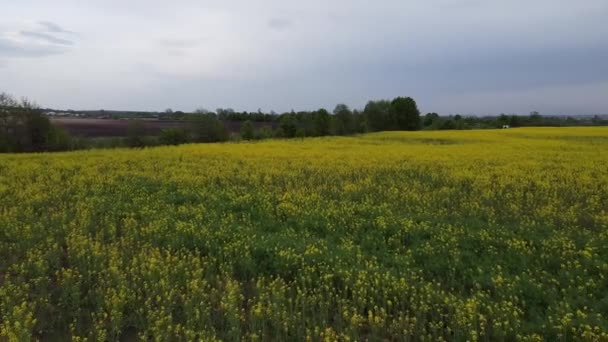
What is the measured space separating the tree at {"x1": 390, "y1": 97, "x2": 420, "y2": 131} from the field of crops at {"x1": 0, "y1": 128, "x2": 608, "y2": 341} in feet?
233

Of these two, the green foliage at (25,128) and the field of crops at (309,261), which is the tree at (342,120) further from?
the field of crops at (309,261)

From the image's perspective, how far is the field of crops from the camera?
555cm

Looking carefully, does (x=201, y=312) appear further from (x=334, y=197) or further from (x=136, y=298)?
(x=334, y=197)

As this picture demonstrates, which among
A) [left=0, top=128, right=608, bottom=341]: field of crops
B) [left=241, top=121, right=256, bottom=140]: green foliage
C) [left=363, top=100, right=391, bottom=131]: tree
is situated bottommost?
[left=0, top=128, right=608, bottom=341]: field of crops

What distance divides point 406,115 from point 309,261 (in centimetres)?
7985

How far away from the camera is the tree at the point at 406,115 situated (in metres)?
83.9

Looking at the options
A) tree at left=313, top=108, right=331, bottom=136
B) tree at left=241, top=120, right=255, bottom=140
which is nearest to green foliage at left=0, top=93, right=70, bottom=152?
tree at left=241, top=120, right=255, bottom=140

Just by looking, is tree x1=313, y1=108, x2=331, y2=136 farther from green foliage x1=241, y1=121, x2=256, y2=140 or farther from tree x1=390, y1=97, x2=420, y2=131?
tree x1=390, y1=97, x2=420, y2=131

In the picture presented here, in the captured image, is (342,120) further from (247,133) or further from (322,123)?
(247,133)

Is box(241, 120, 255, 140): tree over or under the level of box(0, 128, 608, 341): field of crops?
over

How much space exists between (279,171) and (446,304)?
12.4 metres

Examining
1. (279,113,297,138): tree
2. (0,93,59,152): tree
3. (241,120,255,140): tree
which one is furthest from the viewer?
(279,113,297,138): tree

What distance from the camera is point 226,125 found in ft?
240

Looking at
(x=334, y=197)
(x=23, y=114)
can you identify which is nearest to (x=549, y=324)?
(x=334, y=197)
